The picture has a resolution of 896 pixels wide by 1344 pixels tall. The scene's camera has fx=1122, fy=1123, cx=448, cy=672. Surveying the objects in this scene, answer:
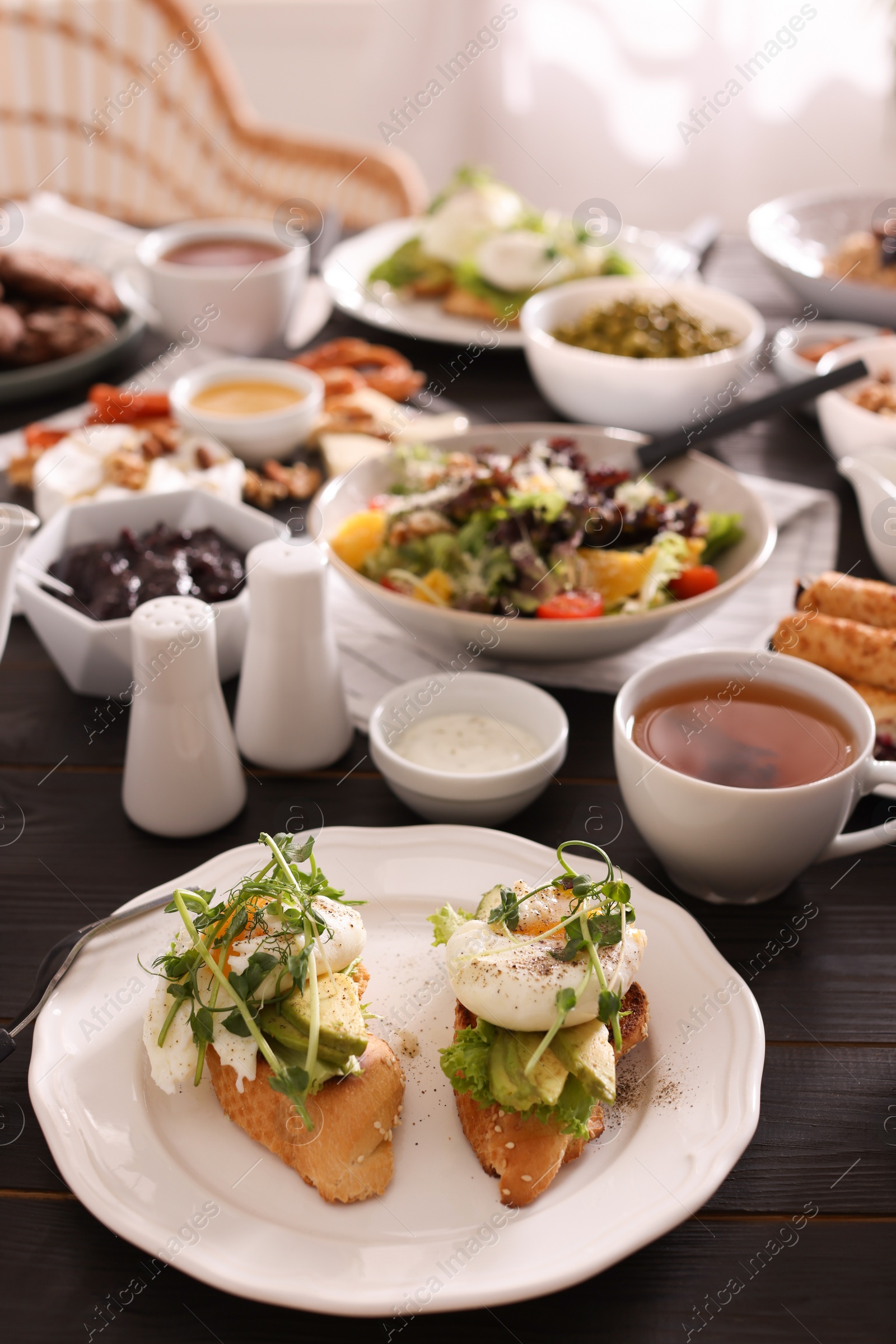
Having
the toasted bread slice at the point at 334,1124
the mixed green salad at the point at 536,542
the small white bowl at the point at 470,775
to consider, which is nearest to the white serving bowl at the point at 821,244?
the mixed green salad at the point at 536,542

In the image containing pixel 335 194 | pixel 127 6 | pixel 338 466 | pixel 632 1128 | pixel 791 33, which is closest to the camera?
pixel 632 1128

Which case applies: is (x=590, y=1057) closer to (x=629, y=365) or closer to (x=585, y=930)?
(x=585, y=930)

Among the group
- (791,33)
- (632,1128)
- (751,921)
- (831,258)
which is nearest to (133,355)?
(831,258)

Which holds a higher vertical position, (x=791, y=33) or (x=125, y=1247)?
(x=791, y=33)

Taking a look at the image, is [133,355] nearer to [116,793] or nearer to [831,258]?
[116,793]

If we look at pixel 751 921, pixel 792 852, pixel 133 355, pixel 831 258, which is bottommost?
pixel 133 355

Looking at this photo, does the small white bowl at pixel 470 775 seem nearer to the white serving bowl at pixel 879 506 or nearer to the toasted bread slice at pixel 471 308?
the white serving bowl at pixel 879 506

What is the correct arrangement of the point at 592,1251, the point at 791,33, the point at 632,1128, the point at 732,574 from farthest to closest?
the point at 791,33 → the point at 732,574 → the point at 632,1128 → the point at 592,1251
